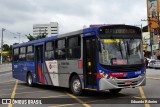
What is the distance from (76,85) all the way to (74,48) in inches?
64.3

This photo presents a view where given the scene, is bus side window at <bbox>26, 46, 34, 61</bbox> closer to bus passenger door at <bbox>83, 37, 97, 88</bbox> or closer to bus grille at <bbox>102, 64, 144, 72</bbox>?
bus passenger door at <bbox>83, 37, 97, 88</bbox>

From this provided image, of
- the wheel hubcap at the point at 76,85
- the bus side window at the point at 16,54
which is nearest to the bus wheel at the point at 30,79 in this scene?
the bus side window at the point at 16,54

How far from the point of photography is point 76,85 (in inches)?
601

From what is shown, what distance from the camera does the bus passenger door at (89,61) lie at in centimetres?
1396

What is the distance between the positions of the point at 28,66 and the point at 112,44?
9576 millimetres

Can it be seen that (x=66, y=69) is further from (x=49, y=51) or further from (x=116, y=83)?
(x=116, y=83)

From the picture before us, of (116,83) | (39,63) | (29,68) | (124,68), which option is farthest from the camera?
(29,68)

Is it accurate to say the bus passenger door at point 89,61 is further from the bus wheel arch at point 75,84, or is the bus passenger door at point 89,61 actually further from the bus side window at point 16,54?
the bus side window at point 16,54

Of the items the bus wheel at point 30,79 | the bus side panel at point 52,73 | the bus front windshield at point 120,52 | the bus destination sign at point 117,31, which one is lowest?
the bus wheel at point 30,79

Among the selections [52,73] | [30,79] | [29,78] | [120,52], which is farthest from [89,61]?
[29,78]

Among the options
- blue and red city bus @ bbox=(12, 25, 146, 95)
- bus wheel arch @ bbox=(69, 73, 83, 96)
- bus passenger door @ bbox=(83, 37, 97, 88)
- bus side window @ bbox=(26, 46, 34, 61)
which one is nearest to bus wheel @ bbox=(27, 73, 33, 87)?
bus side window @ bbox=(26, 46, 34, 61)

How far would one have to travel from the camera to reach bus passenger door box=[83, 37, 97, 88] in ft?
45.8

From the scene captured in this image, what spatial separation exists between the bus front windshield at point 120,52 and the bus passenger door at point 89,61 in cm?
49

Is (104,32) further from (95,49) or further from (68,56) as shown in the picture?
(68,56)
